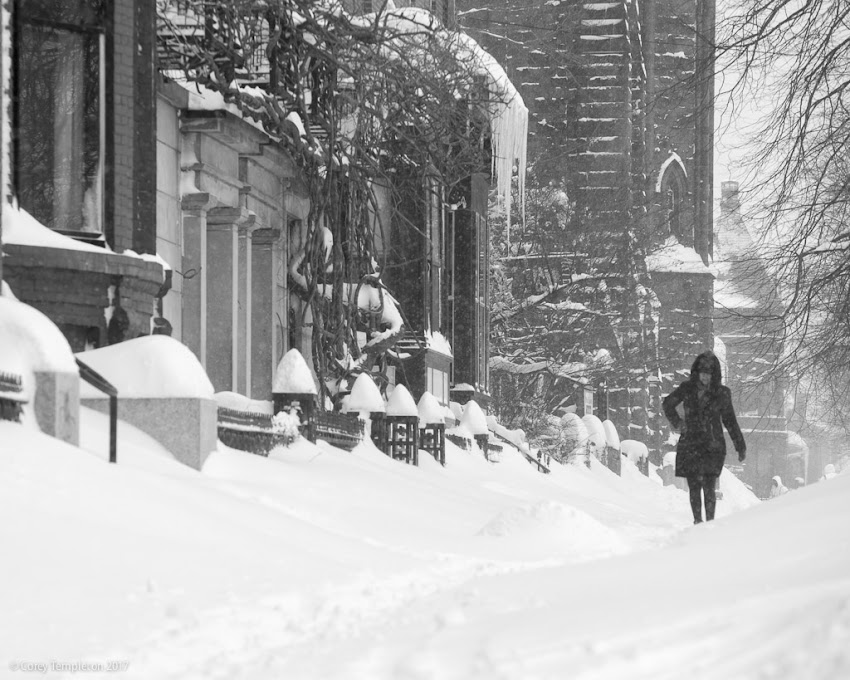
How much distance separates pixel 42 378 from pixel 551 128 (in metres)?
46.1

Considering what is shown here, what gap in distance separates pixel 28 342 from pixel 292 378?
643 centimetres

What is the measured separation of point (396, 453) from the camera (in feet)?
60.8

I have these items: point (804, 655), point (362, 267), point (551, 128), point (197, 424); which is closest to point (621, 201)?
point (551, 128)

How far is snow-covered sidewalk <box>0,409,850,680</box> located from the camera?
400 centimetres

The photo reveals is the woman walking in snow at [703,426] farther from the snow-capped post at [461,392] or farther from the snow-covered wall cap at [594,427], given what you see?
the snow-covered wall cap at [594,427]

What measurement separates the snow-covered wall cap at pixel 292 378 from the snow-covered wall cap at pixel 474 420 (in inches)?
348

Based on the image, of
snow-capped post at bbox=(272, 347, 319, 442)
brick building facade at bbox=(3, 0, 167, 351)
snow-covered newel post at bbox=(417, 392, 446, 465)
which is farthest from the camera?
snow-covered newel post at bbox=(417, 392, 446, 465)

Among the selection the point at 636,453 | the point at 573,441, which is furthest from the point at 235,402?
the point at 636,453

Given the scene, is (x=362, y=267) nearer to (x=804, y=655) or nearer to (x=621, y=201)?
(x=804, y=655)

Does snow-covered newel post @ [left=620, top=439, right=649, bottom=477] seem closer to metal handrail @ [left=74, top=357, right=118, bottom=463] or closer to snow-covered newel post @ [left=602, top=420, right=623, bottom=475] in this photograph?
snow-covered newel post @ [left=602, top=420, right=623, bottom=475]

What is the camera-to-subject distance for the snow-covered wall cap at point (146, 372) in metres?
10.6

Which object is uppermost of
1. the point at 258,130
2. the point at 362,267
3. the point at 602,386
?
the point at 258,130

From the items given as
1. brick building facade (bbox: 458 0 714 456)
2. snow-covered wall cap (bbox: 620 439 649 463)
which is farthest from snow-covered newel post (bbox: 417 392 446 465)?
snow-covered wall cap (bbox: 620 439 649 463)

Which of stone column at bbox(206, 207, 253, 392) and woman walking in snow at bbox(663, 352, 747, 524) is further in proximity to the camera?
stone column at bbox(206, 207, 253, 392)
